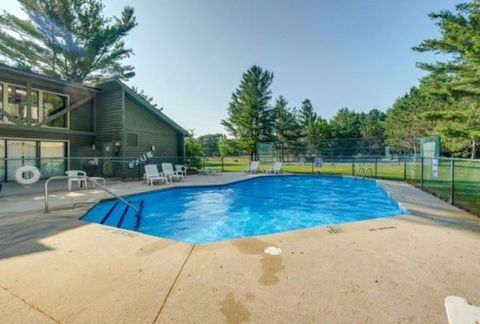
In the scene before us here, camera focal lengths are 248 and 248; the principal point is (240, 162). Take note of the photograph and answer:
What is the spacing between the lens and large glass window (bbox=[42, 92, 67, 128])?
11.8 metres

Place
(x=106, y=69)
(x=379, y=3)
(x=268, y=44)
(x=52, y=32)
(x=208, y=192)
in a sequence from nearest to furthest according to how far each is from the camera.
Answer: (x=208, y=192) → (x=379, y=3) → (x=268, y=44) → (x=52, y=32) → (x=106, y=69)

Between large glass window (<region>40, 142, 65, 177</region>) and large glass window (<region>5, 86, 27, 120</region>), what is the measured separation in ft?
4.90

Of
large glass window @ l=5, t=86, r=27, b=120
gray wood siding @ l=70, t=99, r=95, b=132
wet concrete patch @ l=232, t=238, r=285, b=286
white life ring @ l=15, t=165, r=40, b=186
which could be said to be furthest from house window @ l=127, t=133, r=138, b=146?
wet concrete patch @ l=232, t=238, r=285, b=286

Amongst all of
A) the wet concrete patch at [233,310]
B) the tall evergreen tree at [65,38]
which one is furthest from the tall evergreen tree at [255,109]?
the wet concrete patch at [233,310]

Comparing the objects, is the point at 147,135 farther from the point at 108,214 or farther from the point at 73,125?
the point at 108,214

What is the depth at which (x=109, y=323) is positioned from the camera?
1.82 meters

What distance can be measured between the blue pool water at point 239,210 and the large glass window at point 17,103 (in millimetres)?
7639

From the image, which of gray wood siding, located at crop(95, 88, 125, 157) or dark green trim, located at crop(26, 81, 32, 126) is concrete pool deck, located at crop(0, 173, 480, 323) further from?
gray wood siding, located at crop(95, 88, 125, 157)

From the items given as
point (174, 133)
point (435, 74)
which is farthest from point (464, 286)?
point (174, 133)

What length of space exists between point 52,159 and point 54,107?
4.42 metres

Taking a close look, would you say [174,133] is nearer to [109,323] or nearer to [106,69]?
[106,69]

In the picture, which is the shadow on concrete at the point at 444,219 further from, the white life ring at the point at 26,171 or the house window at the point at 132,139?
the house window at the point at 132,139

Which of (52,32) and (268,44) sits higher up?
(52,32)

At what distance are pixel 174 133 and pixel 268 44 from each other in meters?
8.22
